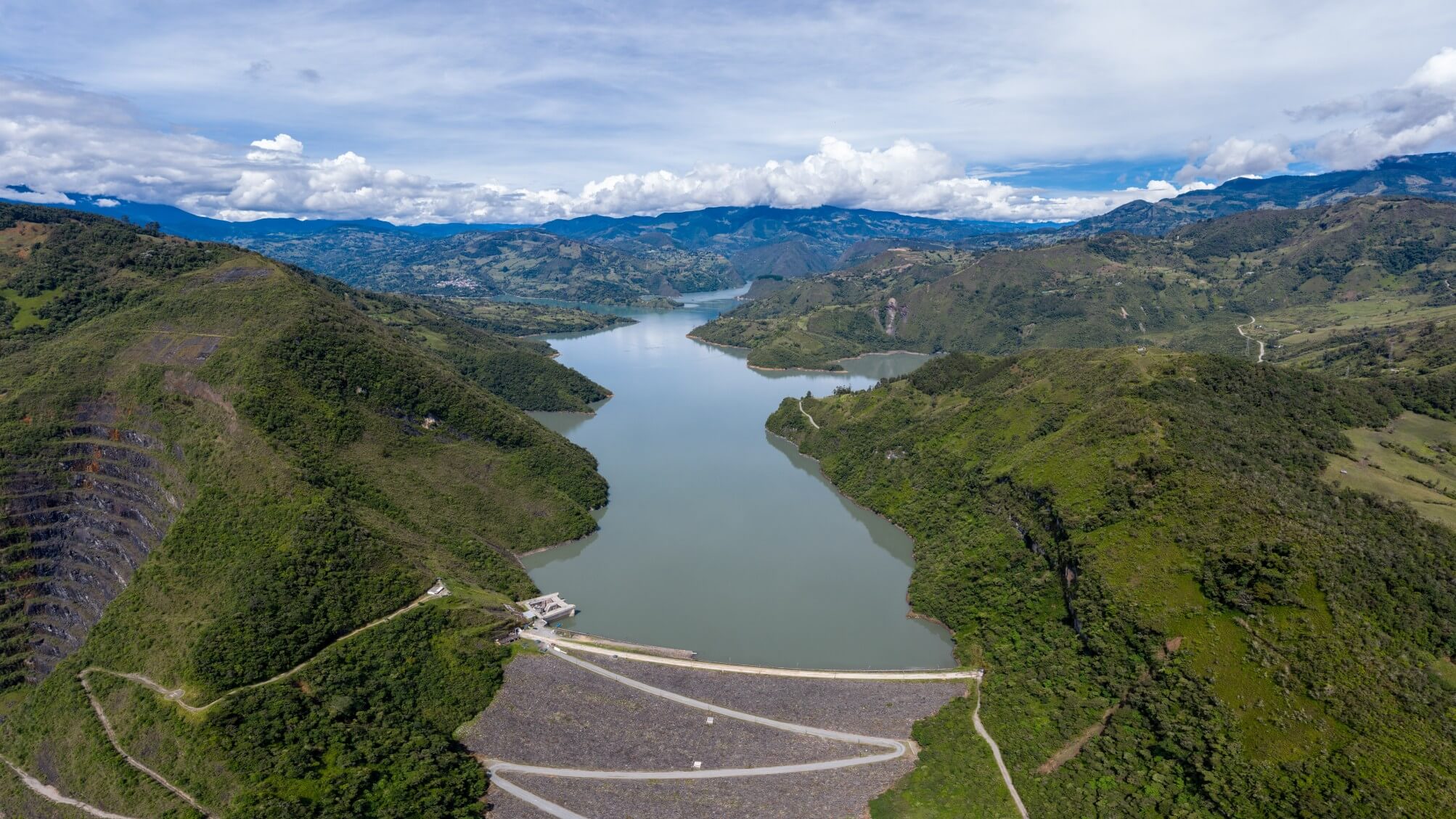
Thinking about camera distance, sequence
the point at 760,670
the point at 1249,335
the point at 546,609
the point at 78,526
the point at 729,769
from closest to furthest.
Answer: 1. the point at 729,769
2. the point at 760,670
3. the point at 78,526
4. the point at 546,609
5. the point at 1249,335

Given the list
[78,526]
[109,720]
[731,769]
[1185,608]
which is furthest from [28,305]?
[1185,608]

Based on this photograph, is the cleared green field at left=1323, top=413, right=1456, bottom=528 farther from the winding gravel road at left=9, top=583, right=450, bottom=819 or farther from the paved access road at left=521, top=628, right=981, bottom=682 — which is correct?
the winding gravel road at left=9, top=583, right=450, bottom=819

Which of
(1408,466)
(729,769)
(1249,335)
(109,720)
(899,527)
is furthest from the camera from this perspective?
(1249,335)

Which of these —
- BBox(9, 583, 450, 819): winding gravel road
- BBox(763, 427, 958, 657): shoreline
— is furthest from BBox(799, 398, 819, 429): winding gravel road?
BBox(9, 583, 450, 819): winding gravel road

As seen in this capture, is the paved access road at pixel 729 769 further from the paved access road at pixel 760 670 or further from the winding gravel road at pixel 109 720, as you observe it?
the winding gravel road at pixel 109 720

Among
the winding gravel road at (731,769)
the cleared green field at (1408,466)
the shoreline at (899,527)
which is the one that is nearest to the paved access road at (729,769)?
the winding gravel road at (731,769)

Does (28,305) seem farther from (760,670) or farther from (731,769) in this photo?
(731,769)

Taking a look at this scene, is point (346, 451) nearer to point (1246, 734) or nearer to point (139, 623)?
point (139, 623)
